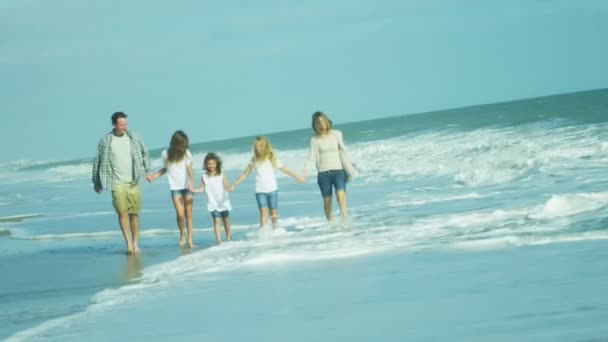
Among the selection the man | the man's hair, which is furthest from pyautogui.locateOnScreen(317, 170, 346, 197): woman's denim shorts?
the man's hair

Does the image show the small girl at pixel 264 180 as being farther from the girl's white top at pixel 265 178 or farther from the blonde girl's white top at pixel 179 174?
the blonde girl's white top at pixel 179 174

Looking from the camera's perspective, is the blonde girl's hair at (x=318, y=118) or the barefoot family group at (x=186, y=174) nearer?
the barefoot family group at (x=186, y=174)

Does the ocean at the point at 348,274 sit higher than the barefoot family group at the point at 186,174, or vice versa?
the barefoot family group at the point at 186,174

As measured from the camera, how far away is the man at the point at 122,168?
1053 cm

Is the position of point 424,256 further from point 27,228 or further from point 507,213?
point 27,228

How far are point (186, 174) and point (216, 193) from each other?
438 mm

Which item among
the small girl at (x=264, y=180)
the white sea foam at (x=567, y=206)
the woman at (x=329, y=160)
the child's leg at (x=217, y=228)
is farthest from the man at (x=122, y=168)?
the white sea foam at (x=567, y=206)

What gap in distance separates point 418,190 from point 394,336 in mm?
11249

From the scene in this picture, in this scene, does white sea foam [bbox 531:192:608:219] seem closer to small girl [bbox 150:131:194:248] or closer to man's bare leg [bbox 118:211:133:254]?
small girl [bbox 150:131:194:248]

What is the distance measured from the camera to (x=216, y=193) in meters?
11.0

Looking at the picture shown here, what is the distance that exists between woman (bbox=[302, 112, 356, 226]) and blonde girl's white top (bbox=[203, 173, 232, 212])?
3.37 ft

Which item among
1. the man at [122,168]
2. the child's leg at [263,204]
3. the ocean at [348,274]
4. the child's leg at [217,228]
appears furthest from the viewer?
the child's leg at [263,204]

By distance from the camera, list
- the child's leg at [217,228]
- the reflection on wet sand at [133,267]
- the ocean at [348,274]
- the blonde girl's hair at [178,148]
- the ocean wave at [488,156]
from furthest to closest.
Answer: the ocean wave at [488,156] → the blonde girl's hair at [178,148] → the child's leg at [217,228] → the reflection on wet sand at [133,267] → the ocean at [348,274]

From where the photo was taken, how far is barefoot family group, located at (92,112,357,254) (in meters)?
10.6
